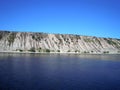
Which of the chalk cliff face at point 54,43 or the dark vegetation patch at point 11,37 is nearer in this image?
the chalk cliff face at point 54,43

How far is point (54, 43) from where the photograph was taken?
143 m

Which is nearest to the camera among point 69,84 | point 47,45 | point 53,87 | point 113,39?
point 53,87

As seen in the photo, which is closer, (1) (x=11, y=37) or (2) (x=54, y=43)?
(1) (x=11, y=37)

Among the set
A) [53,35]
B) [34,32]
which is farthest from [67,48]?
[34,32]

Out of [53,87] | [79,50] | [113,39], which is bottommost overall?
[53,87]

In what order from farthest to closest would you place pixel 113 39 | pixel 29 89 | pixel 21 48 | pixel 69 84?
pixel 113 39 < pixel 21 48 < pixel 69 84 < pixel 29 89

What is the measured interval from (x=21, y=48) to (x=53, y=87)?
341 ft

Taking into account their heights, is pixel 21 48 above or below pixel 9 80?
above

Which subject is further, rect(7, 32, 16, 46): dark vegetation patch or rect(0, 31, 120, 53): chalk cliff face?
rect(7, 32, 16, 46): dark vegetation patch

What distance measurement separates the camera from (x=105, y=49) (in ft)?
506

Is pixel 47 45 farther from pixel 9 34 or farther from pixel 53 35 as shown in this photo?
pixel 9 34

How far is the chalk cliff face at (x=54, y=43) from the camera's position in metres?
131

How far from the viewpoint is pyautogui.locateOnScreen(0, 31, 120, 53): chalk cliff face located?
13112 cm

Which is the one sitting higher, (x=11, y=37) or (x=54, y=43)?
(x=11, y=37)
